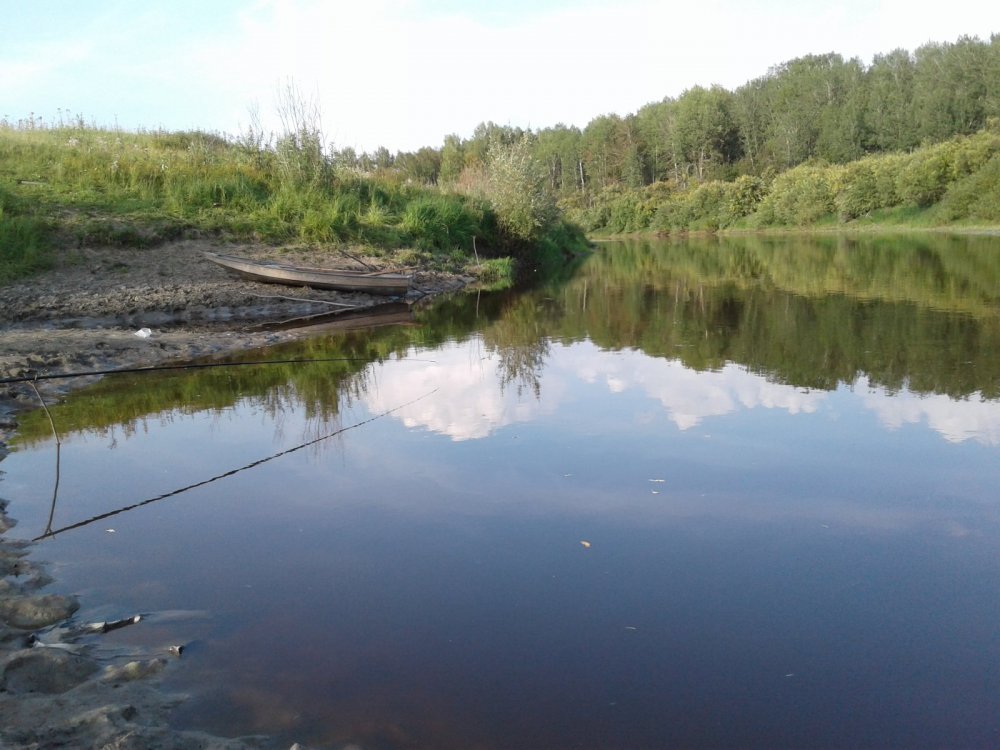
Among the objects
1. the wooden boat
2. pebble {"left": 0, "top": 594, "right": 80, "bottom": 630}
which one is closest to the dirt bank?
the wooden boat

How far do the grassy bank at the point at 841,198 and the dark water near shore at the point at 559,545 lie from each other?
41.0 metres

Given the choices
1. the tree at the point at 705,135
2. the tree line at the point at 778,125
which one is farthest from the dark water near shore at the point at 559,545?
the tree at the point at 705,135

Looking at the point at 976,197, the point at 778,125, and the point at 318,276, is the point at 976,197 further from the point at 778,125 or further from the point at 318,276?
the point at 318,276

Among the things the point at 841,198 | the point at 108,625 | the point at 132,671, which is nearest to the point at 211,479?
the point at 108,625

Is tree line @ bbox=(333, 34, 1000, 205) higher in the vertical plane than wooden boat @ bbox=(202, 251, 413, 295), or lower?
higher

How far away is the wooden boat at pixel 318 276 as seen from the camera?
17172mm

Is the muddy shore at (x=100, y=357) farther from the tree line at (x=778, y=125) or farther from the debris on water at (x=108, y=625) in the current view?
the tree line at (x=778, y=125)

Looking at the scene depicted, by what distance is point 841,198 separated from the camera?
5647cm

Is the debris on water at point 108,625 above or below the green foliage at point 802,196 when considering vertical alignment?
below

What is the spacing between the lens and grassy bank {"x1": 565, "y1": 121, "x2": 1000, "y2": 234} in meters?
45.4

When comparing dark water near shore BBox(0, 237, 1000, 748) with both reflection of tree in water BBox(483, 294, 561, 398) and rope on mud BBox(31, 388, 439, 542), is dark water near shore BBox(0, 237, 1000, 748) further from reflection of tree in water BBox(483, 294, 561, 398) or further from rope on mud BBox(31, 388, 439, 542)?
reflection of tree in water BBox(483, 294, 561, 398)

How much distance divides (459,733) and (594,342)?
10.1m

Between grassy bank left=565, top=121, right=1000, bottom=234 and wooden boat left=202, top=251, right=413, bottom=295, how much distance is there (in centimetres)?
3648

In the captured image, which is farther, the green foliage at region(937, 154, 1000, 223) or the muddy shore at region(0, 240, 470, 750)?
the green foliage at region(937, 154, 1000, 223)
